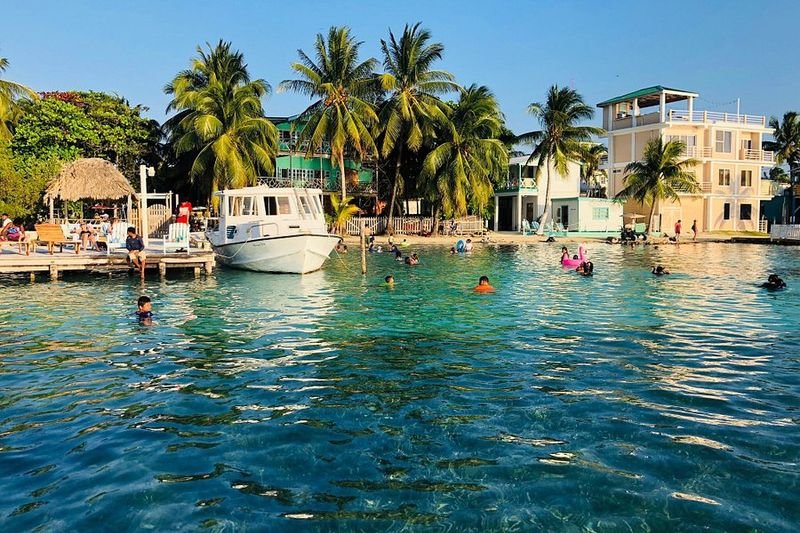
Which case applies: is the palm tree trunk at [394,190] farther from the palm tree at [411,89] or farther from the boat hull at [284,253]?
the boat hull at [284,253]

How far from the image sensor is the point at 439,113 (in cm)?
4469

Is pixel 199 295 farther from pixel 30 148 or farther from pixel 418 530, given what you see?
pixel 30 148

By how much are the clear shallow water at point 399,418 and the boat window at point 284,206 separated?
8.66 metres

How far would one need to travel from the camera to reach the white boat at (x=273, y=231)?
76.8ft

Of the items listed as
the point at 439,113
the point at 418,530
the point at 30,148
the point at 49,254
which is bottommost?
the point at 418,530

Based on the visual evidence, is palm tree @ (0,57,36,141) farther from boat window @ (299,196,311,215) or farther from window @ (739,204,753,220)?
window @ (739,204,753,220)

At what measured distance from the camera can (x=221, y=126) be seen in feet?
131

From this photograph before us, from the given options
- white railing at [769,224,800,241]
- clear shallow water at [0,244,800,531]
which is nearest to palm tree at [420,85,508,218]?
white railing at [769,224,800,241]

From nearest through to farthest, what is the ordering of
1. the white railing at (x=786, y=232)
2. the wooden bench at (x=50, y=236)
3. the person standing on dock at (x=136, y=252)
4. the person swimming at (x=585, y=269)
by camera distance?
the person standing on dock at (x=136, y=252)
the wooden bench at (x=50, y=236)
the person swimming at (x=585, y=269)
the white railing at (x=786, y=232)

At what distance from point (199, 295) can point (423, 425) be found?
1296 centimetres

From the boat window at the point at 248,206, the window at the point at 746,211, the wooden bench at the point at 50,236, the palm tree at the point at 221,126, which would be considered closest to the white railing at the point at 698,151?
the window at the point at 746,211

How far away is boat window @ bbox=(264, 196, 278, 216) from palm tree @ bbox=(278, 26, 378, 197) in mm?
18381

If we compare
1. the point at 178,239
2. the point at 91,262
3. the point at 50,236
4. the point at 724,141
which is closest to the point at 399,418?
the point at 91,262

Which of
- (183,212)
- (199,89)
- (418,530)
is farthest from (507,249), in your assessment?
(418,530)
